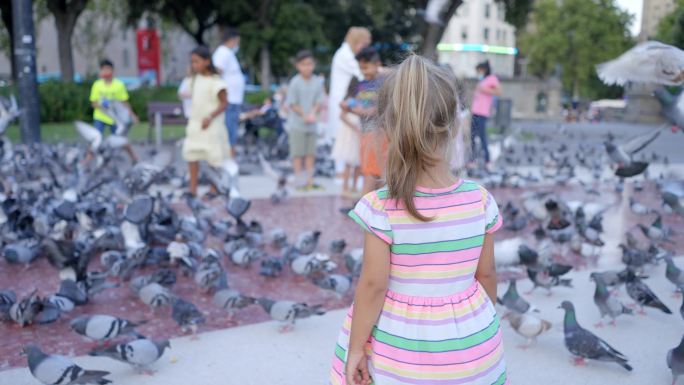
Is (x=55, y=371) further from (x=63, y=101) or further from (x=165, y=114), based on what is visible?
(x=63, y=101)

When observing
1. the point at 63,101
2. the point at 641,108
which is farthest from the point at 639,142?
the point at 641,108

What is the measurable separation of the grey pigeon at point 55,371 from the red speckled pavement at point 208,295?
56 cm

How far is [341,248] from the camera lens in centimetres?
525

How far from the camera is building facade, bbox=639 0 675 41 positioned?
29.5 feet

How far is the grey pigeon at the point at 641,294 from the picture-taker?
3789 mm

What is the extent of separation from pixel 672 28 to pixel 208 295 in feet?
29.0

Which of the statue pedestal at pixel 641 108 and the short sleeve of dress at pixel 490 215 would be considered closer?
the short sleeve of dress at pixel 490 215

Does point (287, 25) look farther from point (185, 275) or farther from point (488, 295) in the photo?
point (488, 295)

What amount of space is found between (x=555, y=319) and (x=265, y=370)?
189 centimetres

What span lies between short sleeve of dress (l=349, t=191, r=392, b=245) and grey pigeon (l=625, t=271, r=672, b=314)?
2616mm

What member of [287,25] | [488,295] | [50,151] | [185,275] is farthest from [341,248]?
[287,25]

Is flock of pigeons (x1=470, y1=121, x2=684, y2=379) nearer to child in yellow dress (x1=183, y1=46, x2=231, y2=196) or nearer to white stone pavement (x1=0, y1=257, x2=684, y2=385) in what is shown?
white stone pavement (x1=0, y1=257, x2=684, y2=385)

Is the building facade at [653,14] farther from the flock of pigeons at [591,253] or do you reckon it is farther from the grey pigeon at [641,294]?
the grey pigeon at [641,294]

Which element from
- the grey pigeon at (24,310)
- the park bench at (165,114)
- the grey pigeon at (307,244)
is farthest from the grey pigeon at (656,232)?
the park bench at (165,114)
